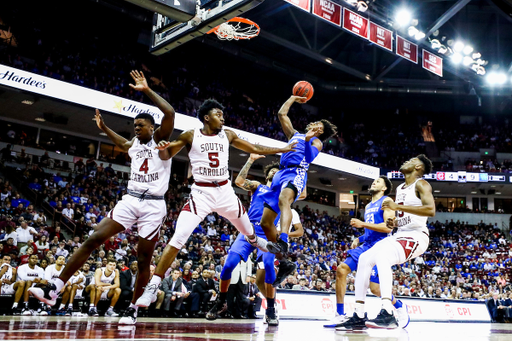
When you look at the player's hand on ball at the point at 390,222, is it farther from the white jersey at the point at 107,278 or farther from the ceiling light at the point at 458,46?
the ceiling light at the point at 458,46

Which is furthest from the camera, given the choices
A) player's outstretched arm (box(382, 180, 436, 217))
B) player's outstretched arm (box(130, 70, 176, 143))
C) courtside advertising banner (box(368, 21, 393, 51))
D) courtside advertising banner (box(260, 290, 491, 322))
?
courtside advertising banner (box(368, 21, 393, 51))

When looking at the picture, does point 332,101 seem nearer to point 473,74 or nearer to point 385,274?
point 473,74

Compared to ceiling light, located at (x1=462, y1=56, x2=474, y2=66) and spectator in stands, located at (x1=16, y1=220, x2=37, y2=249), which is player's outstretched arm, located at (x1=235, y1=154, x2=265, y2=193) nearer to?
spectator in stands, located at (x1=16, y1=220, x2=37, y2=249)

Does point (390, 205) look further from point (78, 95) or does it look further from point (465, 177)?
point (465, 177)

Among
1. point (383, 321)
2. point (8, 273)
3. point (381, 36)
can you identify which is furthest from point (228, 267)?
point (381, 36)

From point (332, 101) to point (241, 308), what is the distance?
2649 centimetres

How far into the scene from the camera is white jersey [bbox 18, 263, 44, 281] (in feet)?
29.7

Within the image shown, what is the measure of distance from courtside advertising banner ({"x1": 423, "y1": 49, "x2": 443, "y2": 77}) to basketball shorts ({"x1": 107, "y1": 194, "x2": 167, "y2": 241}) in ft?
60.4

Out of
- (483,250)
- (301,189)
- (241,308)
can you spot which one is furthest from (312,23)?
(301,189)

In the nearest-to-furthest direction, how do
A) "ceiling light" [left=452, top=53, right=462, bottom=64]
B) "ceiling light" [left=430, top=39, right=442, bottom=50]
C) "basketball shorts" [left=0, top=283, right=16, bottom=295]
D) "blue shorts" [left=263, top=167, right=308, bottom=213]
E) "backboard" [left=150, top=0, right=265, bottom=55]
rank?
1. "blue shorts" [left=263, top=167, right=308, bottom=213]
2. "backboard" [left=150, top=0, right=265, bottom=55]
3. "basketball shorts" [left=0, top=283, right=16, bottom=295]
4. "ceiling light" [left=430, top=39, right=442, bottom=50]
5. "ceiling light" [left=452, top=53, right=462, bottom=64]

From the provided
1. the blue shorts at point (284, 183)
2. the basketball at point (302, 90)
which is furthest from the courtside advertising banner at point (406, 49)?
the blue shorts at point (284, 183)

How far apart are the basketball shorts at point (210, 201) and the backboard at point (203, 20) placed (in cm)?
423

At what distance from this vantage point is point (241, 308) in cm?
1002

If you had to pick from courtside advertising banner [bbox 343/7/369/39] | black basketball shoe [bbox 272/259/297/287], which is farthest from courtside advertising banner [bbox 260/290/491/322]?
courtside advertising banner [bbox 343/7/369/39]
